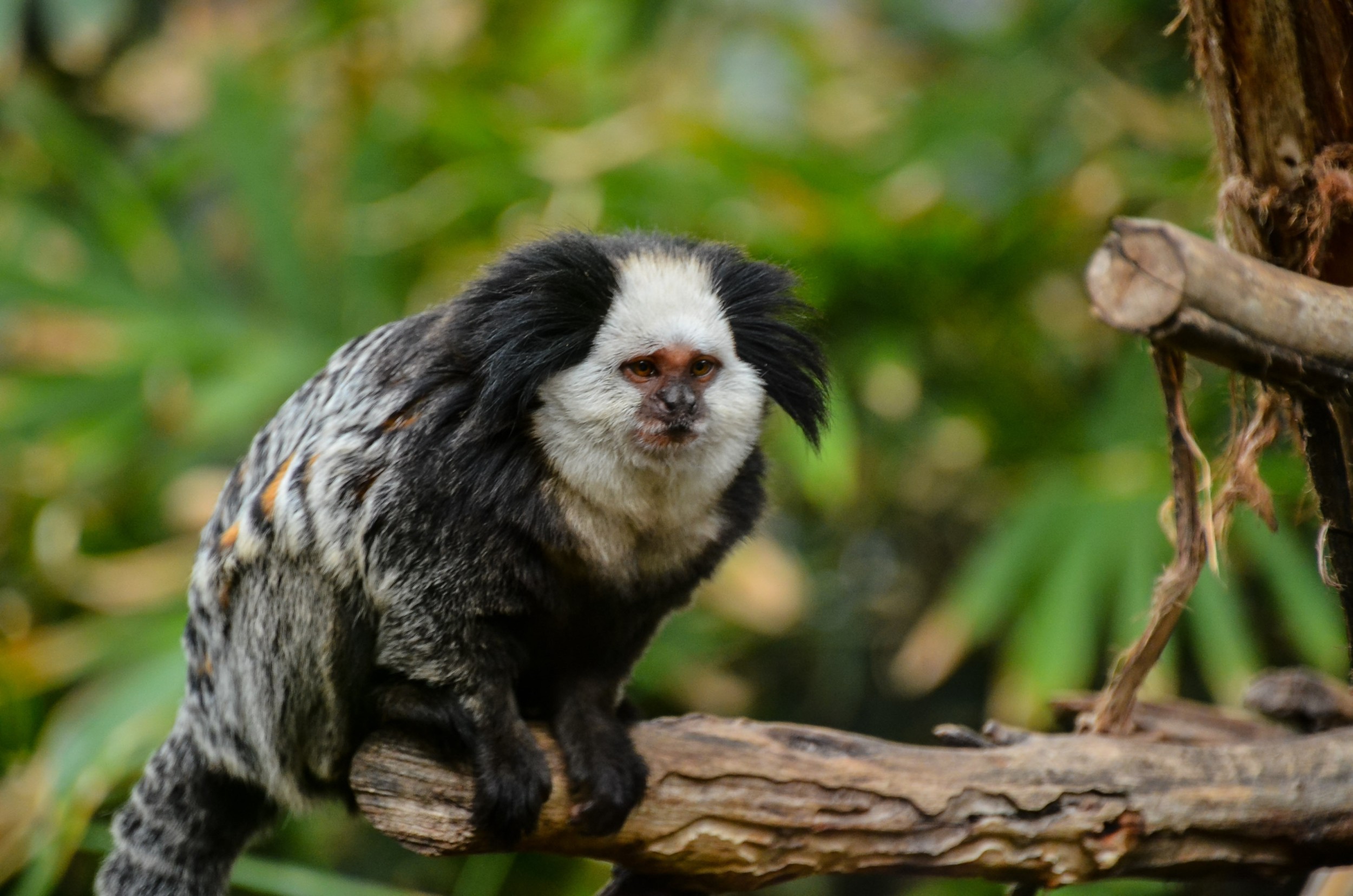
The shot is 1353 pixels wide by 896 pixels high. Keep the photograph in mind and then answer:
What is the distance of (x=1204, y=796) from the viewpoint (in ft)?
6.97

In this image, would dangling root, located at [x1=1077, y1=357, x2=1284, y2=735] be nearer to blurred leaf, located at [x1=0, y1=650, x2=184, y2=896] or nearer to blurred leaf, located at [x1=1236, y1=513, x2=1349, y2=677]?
blurred leaf, located at [x1=1236, y1=513, x2=1349, y2=677]

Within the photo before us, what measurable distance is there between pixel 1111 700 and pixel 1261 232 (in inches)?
32.0

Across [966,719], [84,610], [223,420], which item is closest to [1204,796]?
[223,420]

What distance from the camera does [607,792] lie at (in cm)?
205

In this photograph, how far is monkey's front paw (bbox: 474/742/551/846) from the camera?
1990mm

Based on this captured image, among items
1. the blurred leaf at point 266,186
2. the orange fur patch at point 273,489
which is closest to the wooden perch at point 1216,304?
the orange fur patch at point 273,489

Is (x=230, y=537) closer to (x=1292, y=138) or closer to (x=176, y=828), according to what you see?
(x=176, y=828)

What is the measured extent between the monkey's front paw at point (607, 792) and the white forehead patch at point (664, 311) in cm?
67

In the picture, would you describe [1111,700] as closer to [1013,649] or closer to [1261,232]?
[1261,232]

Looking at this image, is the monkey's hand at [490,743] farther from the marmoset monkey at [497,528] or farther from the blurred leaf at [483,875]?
the blurred leaf at [483,875]

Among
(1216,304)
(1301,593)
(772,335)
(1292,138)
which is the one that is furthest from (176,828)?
(1301,593)

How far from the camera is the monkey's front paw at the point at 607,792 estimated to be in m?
2.05

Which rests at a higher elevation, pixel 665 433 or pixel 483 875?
pixel 665 433

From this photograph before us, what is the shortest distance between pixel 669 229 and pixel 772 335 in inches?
67.6
